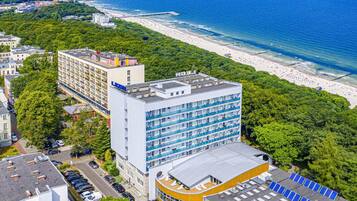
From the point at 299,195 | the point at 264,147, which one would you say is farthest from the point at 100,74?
the point at 299,195

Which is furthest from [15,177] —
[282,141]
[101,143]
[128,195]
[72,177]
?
[282,141]

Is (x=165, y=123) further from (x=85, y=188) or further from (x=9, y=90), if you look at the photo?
(x=9, y=90)

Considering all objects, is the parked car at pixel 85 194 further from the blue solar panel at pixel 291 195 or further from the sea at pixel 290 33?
the sea at pixel 290 33

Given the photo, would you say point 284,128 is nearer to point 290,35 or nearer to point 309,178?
point 309,178

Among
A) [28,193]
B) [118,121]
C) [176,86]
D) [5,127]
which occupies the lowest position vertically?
[5,127]

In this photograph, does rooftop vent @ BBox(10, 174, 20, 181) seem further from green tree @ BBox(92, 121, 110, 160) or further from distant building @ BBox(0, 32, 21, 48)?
distant building @ BBox(0, 32, 21, 48)
